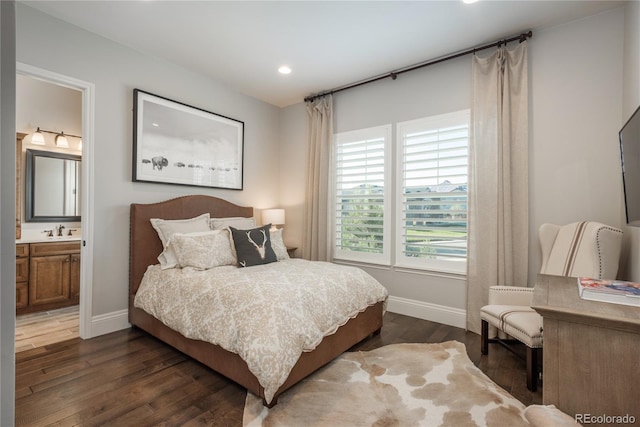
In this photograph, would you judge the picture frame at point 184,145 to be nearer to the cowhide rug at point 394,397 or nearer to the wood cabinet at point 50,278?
Result: the wood cabinet at point 50,278

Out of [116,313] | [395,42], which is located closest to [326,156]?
[395,42]

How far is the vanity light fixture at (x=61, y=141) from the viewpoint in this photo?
399 centimetres

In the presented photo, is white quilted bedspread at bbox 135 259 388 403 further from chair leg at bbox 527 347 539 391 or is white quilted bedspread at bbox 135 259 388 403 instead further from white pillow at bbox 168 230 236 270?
chair leg at bbox 527 347 539 391

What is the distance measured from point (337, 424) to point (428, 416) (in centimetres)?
53

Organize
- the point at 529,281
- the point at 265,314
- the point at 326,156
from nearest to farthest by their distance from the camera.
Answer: the point at 265,314, the point at 529,281, the point at 326,156

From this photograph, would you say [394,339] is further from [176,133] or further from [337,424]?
[176,133]

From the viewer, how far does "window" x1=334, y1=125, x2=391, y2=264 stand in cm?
373

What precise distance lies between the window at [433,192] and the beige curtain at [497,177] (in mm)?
165

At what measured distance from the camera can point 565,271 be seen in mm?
2258

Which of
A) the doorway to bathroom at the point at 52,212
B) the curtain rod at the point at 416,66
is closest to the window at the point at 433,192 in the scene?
the curtain rod at the point at 416,66

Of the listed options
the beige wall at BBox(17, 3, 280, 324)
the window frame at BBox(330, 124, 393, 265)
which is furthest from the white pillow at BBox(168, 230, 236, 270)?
the window frame at BBox(330, 124, 393, 265)

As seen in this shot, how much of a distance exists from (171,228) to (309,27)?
2.34 m

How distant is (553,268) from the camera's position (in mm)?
2393

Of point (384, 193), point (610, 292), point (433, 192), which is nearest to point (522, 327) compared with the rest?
point (610, 292)
